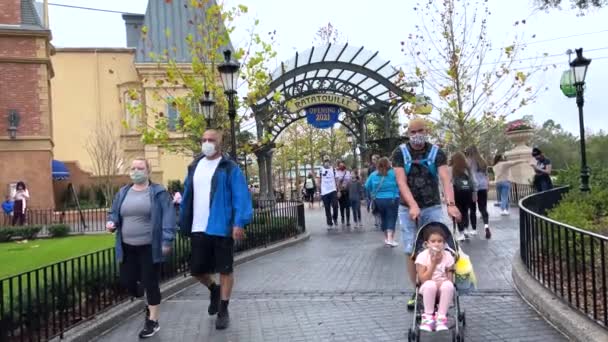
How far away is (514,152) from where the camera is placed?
890 inches

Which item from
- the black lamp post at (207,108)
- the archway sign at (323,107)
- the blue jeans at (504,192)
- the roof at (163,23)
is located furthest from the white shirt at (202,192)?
the roof at (163,23)

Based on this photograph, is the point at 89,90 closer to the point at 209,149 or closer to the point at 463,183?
the point at 463,183

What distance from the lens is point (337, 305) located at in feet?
21.4

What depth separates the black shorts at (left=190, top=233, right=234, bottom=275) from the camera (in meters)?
5.76

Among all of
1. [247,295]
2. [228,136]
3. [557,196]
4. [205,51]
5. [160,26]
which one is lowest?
[247,295]

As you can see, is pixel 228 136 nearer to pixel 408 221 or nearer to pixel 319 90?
pixel 319 90

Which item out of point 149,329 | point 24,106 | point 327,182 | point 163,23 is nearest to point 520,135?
point 327,182

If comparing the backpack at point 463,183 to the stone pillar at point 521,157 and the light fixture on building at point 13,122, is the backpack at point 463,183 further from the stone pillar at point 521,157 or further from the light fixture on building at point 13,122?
the light fixture on building at point 13,122

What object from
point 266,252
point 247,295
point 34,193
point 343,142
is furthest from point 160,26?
point 247,295

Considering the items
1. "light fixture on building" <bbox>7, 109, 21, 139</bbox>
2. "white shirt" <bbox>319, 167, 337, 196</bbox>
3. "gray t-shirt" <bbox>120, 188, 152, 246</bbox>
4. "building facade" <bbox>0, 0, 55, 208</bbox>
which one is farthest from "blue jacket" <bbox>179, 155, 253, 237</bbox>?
"light fixture on building" <bbox>7, 109, 21, 139</bbox>

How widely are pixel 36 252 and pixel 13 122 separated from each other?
45.1ft

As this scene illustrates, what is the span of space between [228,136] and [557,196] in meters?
8.53

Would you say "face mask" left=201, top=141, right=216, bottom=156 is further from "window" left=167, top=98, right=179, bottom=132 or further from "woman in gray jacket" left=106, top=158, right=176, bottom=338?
"window" left=167, top=98, right=179, bottom=132

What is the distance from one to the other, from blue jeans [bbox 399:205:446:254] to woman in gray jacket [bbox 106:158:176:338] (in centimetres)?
228
